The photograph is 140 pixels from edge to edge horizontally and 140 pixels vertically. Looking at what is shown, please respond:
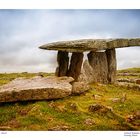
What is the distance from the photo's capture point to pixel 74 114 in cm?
1012

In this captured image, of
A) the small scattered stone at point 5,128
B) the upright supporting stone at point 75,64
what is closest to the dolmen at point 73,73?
the upright supporting stone at point 75,64

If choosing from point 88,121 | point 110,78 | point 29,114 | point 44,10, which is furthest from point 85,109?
point 110,78

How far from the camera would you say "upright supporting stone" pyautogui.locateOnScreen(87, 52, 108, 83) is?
1435 centimetres

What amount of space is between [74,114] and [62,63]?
4.07 metres

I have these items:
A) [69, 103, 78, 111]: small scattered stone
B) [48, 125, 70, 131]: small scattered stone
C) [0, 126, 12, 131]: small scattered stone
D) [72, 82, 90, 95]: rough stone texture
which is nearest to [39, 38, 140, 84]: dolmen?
[72, 82, 90, 95]: rough stone texture

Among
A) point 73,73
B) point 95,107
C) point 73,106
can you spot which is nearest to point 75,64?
point 73,73

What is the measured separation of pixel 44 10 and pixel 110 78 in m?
4.25

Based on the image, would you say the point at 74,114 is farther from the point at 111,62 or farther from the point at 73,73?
the point at 111,62

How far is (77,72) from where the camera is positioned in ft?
44.7

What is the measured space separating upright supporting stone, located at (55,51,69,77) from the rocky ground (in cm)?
243

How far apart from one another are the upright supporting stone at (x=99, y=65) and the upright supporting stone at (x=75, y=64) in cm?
67

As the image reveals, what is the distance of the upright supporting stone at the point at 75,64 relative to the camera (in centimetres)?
1364
